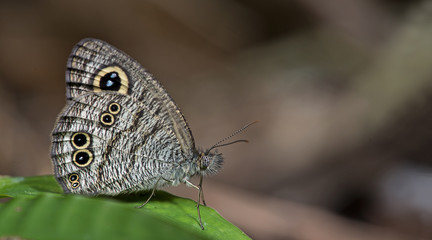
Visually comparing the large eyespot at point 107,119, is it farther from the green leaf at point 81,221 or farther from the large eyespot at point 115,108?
the green leaf at point 81,221

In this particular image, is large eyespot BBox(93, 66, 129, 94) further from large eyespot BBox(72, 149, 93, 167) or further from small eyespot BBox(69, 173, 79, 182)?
small eyespot BBox(69, 173, 79, 182)

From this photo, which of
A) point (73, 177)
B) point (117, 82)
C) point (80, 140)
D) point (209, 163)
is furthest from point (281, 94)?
point (73, 177)

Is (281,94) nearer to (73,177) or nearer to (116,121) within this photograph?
(116,121)

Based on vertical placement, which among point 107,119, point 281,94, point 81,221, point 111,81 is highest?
point 281,94

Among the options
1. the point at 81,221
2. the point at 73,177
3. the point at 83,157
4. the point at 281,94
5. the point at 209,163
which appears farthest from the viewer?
the point at 281,94

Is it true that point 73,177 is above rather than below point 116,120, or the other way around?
below

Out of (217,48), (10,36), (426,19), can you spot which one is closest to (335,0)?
(426,19)
